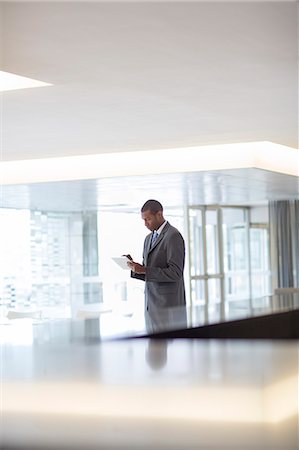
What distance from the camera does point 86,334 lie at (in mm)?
2145

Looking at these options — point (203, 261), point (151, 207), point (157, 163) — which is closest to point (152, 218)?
point (151, 207)

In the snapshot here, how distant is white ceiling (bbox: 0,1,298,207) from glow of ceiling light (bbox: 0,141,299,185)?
A: 1.11 meters

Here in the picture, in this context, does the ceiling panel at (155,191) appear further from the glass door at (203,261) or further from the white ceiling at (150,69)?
the white ceiling at (150,69)

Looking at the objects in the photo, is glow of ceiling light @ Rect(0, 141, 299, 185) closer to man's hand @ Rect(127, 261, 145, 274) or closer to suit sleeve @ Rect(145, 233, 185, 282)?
suit sleeve @ Rect(145, 233, 185, 282)

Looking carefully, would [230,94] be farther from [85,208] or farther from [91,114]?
[85,208]

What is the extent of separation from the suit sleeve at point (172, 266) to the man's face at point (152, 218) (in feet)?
0.67

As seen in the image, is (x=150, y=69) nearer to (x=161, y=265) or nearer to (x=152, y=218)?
(x=152, y=218)

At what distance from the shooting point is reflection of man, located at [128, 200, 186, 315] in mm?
4930

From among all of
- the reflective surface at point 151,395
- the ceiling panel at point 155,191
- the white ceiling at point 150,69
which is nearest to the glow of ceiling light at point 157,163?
the ceiling panel at point 155,191

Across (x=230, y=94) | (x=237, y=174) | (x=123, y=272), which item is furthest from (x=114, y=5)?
(x=123, y=272)

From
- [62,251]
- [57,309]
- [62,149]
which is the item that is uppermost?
[62,149]

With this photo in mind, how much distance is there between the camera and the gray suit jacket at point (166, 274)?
4.94 meters

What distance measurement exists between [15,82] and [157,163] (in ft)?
13.9

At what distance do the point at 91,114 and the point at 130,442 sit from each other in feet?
14.6
